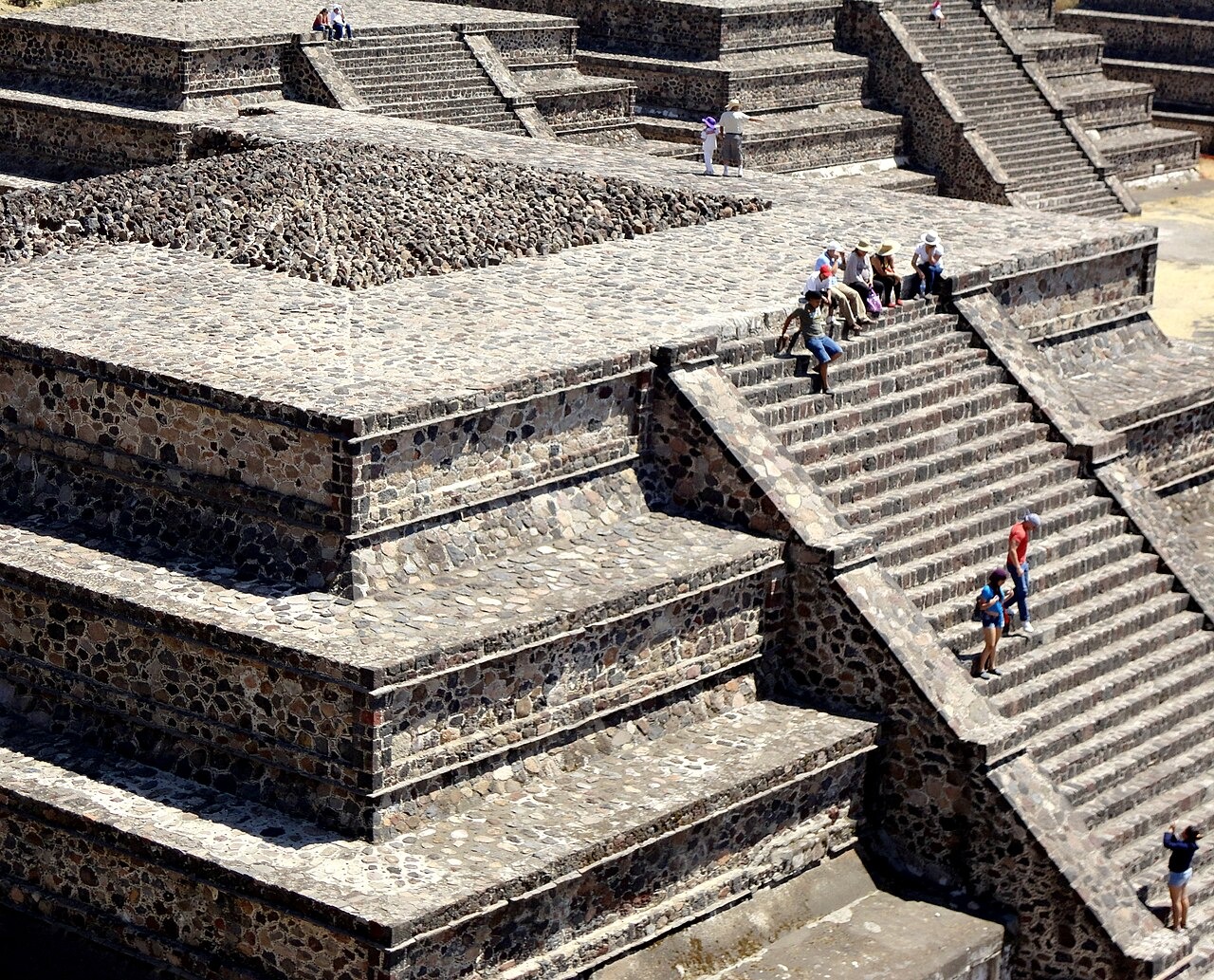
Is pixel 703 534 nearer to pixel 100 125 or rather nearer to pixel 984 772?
pixel 984 772

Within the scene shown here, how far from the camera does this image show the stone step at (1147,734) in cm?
1450

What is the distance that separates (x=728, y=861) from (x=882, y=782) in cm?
131

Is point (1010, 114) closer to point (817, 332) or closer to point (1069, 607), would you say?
point (817, 332)

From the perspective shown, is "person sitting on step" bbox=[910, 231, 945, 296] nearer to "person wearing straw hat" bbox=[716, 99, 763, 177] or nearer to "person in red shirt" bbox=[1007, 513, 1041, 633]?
"person in red shirt" bbox=[1007, 513, 1041, 633]

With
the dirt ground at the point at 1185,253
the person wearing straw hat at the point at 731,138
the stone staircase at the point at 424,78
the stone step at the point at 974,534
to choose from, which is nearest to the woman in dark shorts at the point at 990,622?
the stone step at the point at 974,534

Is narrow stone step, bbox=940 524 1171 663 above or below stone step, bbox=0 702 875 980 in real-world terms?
above

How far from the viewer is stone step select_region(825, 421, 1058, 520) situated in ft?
50.4

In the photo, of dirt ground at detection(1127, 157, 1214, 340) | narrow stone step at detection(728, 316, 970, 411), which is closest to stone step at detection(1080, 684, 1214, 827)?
narrow stone step at detection(728, 316, 970, 411)

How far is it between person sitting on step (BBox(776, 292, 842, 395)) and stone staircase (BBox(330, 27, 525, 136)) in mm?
10087

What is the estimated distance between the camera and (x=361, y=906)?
11.8 m

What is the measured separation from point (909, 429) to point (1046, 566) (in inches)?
54.9

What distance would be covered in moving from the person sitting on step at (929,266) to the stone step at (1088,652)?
2.99 meters

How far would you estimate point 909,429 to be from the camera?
637 inches

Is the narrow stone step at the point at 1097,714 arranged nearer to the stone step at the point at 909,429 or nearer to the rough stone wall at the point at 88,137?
the stone step at the point at 909,429
